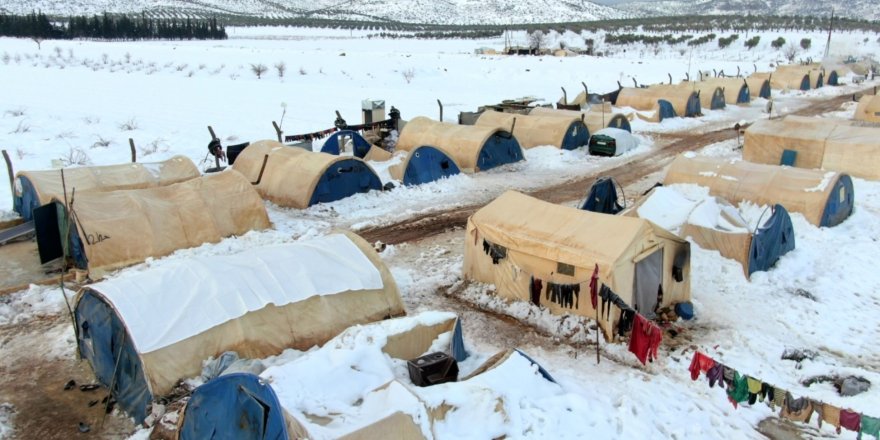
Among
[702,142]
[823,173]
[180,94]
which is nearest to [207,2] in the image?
[180,94]

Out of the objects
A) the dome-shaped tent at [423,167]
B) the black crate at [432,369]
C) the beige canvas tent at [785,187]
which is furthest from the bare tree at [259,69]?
the black crate at [432,369]

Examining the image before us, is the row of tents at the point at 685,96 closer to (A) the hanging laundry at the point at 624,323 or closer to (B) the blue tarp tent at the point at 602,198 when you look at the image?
(B) the blue tarp tent at the point at 602,198

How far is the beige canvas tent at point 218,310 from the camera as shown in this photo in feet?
30.7

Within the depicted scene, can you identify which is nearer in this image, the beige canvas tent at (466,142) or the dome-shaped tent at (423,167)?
the dome-shaped tent at (423,167)

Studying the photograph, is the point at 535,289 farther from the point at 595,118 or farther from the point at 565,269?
the point at 595,118

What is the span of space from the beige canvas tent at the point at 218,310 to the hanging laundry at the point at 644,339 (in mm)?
4136

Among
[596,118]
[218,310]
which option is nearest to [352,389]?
[218,310]

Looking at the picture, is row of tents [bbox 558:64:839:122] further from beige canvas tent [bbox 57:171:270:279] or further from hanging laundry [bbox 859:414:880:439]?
hanging laundry [bbox 859:414:880:439]

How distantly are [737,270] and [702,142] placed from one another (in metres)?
18.5

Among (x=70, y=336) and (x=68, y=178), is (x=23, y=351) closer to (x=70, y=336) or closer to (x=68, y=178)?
(x=70, y=336)

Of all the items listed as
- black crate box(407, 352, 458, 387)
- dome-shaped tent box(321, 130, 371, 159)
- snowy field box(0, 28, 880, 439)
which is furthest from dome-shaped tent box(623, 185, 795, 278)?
dome-shaped tent box(321, 130, 371, 159)

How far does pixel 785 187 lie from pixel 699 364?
9.48m

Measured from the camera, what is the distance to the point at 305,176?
62.9ft

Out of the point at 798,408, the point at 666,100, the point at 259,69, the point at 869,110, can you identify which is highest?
the point at 259,69
